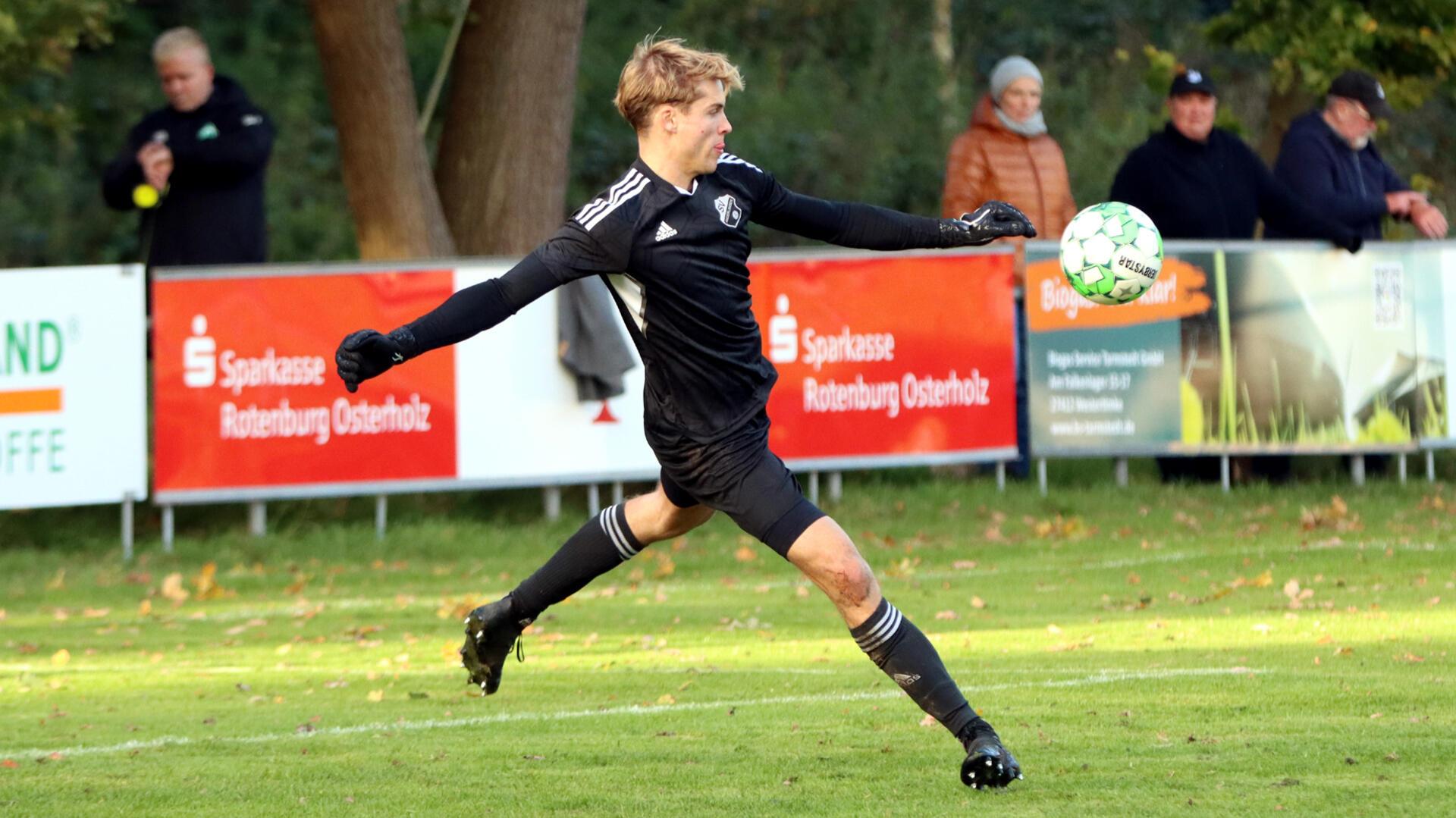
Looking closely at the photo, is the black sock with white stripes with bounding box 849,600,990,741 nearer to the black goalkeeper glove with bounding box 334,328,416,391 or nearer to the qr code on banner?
the black goalkeeper glove with bounding box 334,328,416,391

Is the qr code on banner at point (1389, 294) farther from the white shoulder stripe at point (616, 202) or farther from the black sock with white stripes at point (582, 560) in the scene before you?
the white shoulder stripe at point (616, 202)

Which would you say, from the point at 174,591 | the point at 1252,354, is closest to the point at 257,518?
the point at 174,591

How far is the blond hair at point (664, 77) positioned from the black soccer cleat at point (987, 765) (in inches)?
83.0

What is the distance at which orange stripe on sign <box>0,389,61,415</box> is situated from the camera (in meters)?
13.3

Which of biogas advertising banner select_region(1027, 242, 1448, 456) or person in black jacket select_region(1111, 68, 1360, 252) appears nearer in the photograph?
biogas advertising banner select_region(1027, 242, 1448, 456)

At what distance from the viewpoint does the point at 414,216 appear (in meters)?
15.9

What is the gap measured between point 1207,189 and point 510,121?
5.26m

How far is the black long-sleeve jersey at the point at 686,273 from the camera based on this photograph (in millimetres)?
6410

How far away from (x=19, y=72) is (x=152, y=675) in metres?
8.53

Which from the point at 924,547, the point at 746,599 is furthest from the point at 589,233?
the point at 924,547

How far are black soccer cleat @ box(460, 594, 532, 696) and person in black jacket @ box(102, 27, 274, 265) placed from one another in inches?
290

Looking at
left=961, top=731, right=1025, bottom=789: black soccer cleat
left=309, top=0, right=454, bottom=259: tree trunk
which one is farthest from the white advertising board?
left=961, top=731, right=1025, bottom=789: black soccer cleat

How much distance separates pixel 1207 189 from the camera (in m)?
15.2

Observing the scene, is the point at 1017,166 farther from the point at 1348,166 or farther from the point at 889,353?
the point at 1348,166
